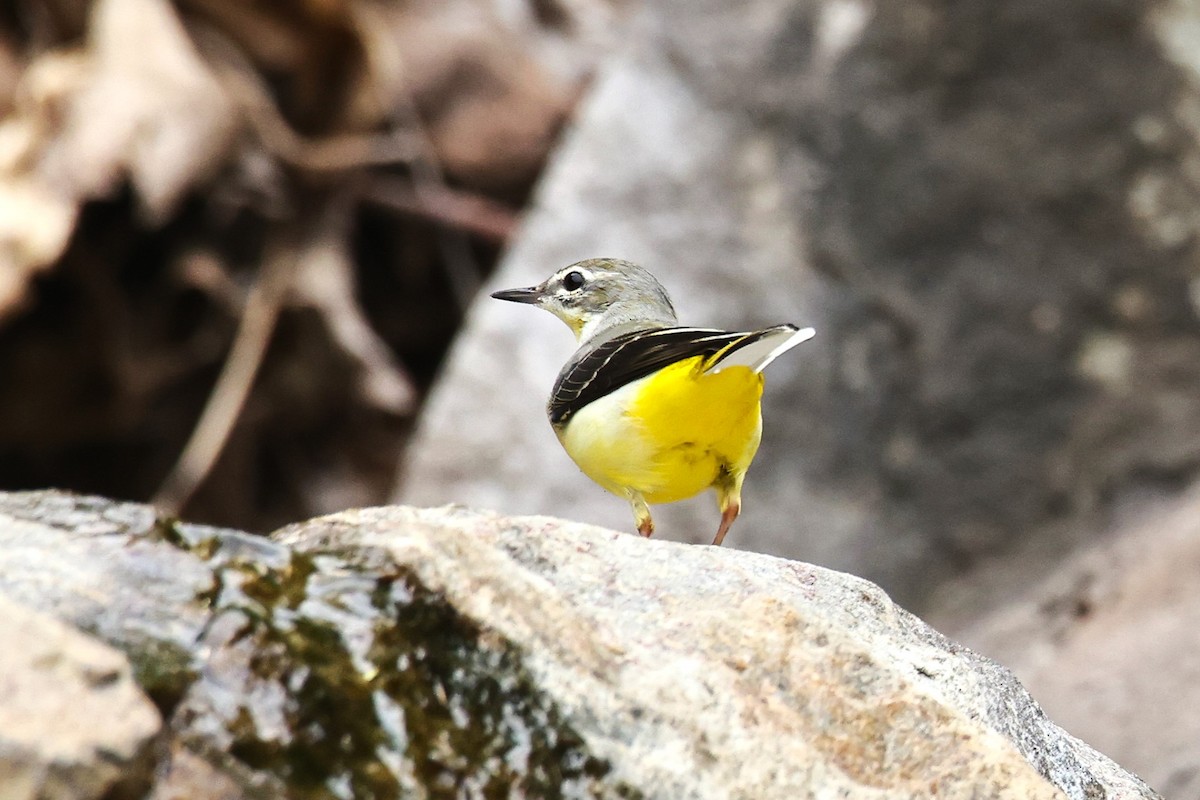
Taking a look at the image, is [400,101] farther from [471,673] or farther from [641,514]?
[471,673]

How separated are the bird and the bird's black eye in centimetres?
65

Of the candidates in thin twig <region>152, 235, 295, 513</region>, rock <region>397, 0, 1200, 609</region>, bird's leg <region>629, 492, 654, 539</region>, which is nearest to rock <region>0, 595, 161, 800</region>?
bird's leg <region>629, 492, 654, 539</region>

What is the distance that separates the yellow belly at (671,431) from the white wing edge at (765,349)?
84 mm

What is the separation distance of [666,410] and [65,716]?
2.42m

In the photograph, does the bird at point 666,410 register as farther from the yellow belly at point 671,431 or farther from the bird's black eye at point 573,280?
the bird's black eye at point 573,280

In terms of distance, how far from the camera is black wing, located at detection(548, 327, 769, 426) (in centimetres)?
436

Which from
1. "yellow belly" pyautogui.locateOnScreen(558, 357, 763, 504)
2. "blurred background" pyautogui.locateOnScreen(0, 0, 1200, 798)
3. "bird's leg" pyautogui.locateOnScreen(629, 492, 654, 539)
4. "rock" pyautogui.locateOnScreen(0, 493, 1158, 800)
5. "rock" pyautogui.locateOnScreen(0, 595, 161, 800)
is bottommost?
"rock" pyautogui.locateOnScreen(0, 595, 161, 800)

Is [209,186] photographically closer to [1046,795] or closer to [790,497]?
[790,497]

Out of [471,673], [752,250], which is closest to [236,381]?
[752,250]

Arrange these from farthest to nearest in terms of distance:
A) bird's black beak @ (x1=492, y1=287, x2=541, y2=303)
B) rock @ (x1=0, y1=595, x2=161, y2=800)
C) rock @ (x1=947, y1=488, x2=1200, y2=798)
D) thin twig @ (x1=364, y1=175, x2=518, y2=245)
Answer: thin twig @ (x1=364, y1=175, x2=518, y2=245) < bird's black beak @ (x1=492, y1=287, x2=541, y2=303) < rock @ (x1=947, y1=488, x2=1200, y2=798) < rock @ (x1=0, y1=595, x2=161, y2=800)

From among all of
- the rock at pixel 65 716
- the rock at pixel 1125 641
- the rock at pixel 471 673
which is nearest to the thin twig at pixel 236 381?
the rock at pixel 1125 641

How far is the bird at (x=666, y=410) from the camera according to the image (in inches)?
175

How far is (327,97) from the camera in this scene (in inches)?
429

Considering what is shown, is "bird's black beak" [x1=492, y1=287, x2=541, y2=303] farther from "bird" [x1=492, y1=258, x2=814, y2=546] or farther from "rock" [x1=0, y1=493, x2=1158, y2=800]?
"rock" [x1=0, y1=493, x2=1158, y2=800]
